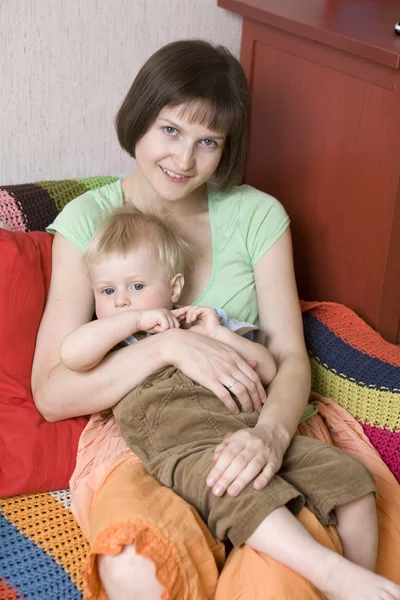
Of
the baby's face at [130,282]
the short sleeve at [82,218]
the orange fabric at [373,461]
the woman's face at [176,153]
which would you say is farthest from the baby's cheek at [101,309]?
the orange fabric at [373,461]

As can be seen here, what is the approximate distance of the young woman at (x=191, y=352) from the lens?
1335mm

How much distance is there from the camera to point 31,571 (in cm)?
149

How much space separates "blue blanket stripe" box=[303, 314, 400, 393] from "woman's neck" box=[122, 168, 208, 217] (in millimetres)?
387

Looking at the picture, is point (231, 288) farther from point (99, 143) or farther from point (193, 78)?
point (99, 143)

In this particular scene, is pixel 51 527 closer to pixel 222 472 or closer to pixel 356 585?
pixel 222 472

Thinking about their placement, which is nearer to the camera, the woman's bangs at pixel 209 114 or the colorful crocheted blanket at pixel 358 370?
the woman's bangs at pixel 209 114

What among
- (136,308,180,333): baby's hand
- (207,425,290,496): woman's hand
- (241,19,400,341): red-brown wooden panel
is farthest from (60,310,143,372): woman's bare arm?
(241,19,400,341): red-brown wooden panel

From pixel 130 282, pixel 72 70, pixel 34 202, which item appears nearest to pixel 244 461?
pixel 130 282

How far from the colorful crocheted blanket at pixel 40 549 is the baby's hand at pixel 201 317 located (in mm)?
418

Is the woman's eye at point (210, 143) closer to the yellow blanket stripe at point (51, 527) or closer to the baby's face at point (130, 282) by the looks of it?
the baby's face at point (130, 282)

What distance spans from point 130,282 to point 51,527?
477mm

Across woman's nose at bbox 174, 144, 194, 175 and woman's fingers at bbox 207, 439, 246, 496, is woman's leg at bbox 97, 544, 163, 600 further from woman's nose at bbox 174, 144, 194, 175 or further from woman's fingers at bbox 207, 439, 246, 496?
woman's nose at bbox 174, 144, 194, 175

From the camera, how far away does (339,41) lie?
188 cm

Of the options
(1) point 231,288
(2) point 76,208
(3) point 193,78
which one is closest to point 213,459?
(1) point 231,288
